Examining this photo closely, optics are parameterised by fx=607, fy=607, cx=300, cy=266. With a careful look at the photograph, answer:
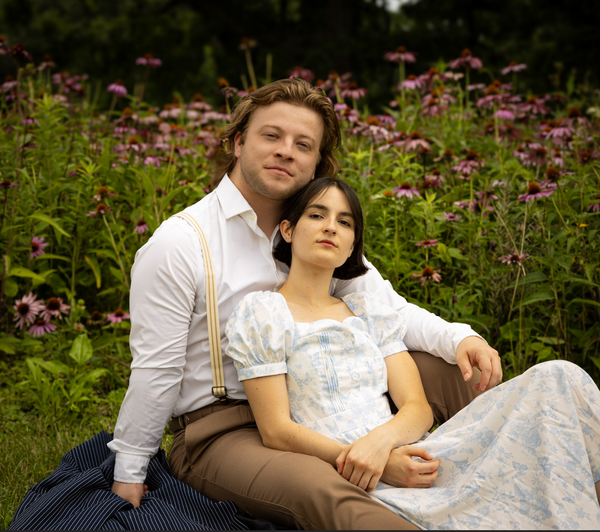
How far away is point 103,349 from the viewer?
142 inches

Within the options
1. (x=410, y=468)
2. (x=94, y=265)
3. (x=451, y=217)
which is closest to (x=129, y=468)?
(x=410, y=468)

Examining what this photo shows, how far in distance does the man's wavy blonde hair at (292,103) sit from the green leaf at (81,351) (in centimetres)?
114

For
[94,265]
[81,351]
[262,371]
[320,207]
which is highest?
[320,207]

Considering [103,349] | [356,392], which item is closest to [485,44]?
[103,349]

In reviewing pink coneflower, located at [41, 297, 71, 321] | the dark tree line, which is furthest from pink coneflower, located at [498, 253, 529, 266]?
the dark tree line

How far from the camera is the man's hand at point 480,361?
2115mm

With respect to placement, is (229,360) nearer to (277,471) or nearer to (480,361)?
(277,471)

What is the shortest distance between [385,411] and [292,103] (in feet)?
→ 4.16

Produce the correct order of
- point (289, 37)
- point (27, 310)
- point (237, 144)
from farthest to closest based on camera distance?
1. point (289, 37)
2. point (27, 310)
3. point (237, 144)

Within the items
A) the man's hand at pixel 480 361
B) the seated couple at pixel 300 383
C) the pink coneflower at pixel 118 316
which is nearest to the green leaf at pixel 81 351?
the pink coneflower at pixel 118 316

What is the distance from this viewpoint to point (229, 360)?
2209 mm

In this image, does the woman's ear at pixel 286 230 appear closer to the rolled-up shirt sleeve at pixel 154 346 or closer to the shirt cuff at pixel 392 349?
the rolled-up shirt sleeve at pixel 154 346

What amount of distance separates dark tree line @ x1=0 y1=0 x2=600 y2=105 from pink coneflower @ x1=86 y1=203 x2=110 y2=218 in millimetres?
8338

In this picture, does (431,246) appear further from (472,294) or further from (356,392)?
(356,392)
